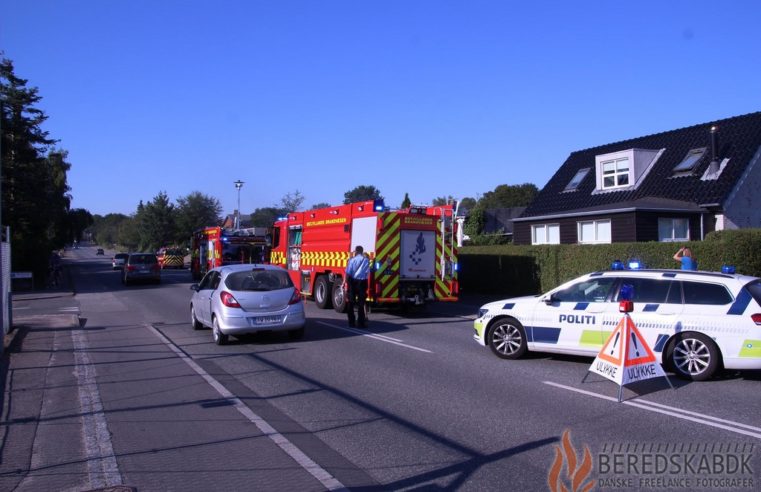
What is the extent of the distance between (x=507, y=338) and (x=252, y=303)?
15.6 feet

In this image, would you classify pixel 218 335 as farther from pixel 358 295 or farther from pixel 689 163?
pixel 689 163

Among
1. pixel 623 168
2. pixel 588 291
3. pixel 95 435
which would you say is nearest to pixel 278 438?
pixel 95 435

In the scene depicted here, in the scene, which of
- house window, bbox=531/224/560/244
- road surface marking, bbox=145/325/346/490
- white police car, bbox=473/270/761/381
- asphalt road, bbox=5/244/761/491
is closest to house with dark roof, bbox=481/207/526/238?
house window, bbox=531/224/560/244

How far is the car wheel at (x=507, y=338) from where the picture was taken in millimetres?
10078

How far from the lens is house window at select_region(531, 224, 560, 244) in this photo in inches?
1126

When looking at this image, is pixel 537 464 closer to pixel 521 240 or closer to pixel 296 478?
pixel 296 478

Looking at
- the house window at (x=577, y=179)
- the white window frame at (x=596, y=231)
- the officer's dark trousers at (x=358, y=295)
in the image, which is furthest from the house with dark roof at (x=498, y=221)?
the officer's dark trousers at (x=358, y=295)

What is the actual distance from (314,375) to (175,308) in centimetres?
1231

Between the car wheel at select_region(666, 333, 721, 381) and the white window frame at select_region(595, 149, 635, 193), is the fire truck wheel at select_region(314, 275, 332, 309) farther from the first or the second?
the white window frame at select_region(595, 149, 635, 193)

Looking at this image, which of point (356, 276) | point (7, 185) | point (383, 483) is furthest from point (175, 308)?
point (7, 185)

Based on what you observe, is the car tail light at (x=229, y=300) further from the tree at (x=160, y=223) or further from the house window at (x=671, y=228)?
the tree at (x=160, y=223)

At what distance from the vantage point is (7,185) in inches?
1341

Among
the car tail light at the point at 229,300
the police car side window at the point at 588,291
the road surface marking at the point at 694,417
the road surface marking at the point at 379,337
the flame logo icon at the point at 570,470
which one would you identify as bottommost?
the flame logo icon at the point at 570,470

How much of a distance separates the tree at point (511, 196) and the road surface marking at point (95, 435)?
82.4 m
